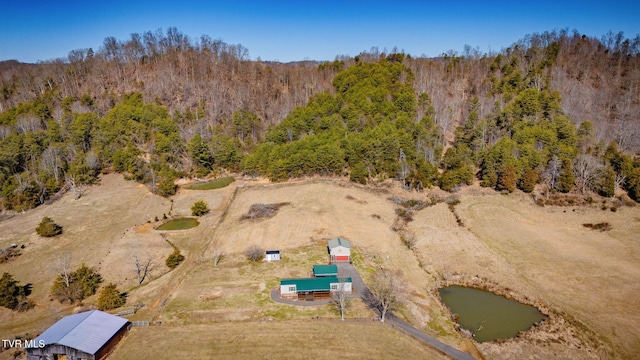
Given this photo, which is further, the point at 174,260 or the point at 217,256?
the point at 217,256

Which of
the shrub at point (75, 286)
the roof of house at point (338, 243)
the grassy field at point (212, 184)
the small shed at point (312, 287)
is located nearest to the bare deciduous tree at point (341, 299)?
the small shed at point (312, 287)

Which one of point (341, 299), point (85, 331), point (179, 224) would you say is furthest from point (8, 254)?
point (341, 299)

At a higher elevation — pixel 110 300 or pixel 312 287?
pixel 312 287

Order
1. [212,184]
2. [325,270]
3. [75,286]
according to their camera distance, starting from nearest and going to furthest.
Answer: [75,286] → [325,270] → [212,184]

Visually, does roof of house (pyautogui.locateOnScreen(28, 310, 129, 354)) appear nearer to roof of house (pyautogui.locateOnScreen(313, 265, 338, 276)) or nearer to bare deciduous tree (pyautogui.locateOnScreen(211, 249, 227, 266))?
bare deciduous tree (pyautogui.locateOnScreen(211, 249, 227, 266))

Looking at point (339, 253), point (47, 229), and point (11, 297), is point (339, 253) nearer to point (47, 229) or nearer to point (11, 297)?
point (11, 297)

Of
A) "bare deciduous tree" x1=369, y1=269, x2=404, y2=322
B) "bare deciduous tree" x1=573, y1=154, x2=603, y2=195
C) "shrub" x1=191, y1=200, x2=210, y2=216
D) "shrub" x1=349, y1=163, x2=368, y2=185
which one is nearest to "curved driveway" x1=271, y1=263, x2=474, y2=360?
"bare deciduous tree" x1=369, y1=269, x2=404, y2=322

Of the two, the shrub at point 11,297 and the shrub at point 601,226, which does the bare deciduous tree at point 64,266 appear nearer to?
the shrub at point 11,297
